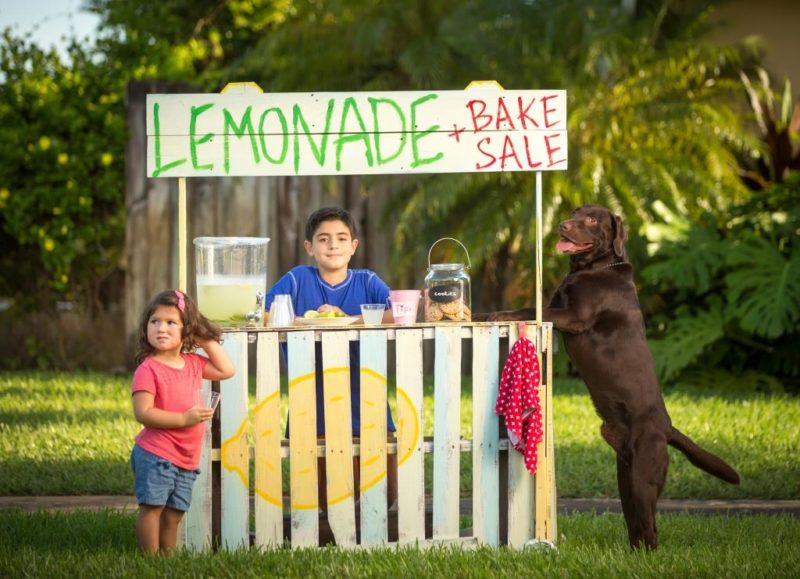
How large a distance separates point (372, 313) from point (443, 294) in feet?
1.03

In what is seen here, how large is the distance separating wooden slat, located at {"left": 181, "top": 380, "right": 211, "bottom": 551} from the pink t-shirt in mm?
144

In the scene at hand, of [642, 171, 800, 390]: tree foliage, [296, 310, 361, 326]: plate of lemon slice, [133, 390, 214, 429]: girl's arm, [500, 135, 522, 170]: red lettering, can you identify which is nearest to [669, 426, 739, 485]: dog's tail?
[500, 135, 522, 170]: red lettering

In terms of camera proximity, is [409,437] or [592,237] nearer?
[409,437]

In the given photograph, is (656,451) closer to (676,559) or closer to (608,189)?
(676,559)

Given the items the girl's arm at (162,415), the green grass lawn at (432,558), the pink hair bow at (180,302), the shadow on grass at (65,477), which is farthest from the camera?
the shadow on grass at (65,477)

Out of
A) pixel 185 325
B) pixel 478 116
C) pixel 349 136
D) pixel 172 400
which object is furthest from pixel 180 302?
pixel 478 116

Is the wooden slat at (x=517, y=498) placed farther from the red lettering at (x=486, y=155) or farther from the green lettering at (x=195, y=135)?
the green lettering at (x=195, y=135)

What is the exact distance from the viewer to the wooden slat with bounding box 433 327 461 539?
5.00m

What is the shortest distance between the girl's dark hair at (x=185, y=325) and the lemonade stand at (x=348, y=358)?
0.15 metres

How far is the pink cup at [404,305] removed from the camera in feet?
16.6

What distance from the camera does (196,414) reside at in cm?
456

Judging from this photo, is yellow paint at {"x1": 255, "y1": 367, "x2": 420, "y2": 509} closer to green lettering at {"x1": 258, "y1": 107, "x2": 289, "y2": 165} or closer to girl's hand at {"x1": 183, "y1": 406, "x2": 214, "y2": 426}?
girl's hand at {"x1": 183, "y1": 406, "x2": 214, "y2": 426}

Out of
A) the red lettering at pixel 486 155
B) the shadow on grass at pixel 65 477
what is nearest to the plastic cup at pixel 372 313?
the red lettering at pixel 486 155

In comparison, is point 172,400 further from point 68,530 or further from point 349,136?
point 349,136
